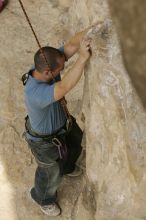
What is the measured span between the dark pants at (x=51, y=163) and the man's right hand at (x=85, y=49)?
910mm

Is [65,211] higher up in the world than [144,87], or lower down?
lower down

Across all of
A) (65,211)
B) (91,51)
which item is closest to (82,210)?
(65,211)

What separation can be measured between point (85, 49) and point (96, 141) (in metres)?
0.52

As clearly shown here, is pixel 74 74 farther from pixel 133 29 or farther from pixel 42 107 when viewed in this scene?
pixel 133 29

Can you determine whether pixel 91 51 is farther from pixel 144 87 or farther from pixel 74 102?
pixel 74 102

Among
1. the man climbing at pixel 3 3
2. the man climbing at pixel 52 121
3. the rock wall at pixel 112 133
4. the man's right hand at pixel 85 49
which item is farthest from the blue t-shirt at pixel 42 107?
the man climbing at pixel 3 3

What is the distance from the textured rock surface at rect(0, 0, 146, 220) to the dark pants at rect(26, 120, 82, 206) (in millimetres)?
176

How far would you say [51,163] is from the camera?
3.14 metres

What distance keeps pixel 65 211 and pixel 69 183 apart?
214mm

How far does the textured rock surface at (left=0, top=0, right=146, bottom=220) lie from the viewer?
2055 mm

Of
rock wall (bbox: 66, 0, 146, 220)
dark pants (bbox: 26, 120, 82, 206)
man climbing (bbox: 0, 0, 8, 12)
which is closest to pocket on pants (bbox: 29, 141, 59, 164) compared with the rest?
dark pants (bbox: 26, 120, 82, 206)

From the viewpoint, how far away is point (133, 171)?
2.14 metres

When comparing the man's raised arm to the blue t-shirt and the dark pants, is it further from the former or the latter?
the dark pants

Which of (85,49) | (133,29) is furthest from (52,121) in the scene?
(133,29)
